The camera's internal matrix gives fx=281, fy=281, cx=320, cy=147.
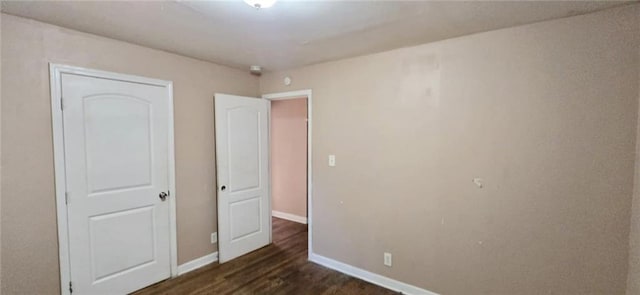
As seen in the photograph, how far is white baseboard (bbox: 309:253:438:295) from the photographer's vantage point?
257 centimetres

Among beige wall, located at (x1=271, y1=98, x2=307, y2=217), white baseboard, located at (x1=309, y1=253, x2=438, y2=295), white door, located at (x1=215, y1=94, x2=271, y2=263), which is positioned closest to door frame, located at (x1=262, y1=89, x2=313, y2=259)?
white baseboard, located at (x1=309, y1=253, x2=438, y2=295)

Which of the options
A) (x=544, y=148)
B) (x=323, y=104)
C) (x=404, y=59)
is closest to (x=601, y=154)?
(x=544, y=148)

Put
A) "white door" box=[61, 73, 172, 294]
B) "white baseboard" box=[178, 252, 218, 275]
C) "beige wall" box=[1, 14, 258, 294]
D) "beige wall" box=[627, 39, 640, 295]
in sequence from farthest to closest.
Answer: "white baseboard" box=[178, 252, 218, 275], "white door" box=[61, 73, 172, 294], "beige wall" box=[1, 14, 258, 294], "beige wall" box=[627, 39, 640, 295]

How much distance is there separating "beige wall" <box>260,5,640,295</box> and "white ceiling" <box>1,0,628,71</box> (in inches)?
9.0

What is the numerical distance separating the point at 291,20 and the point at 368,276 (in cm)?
244

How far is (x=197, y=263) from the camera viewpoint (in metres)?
3.04

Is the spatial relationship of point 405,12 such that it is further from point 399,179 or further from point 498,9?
point 399,179

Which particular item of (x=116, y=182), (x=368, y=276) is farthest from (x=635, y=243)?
(x=116, y=182)

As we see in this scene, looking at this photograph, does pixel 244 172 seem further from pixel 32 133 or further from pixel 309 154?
pixel 32 133

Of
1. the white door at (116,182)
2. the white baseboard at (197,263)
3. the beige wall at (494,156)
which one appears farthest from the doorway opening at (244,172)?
the beige wall at (494,156)

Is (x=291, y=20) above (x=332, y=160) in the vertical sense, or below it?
above

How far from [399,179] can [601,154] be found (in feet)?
4.44

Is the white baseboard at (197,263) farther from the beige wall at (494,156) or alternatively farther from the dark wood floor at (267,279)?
the beige wall at (494,156)

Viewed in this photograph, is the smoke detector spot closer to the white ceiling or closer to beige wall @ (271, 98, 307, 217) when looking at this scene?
the white ceiling
